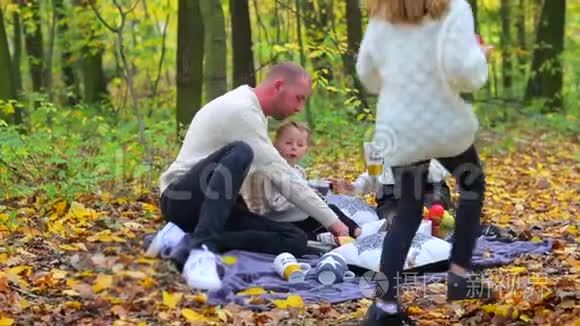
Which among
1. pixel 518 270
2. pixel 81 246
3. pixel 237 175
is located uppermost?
pixel 237 175

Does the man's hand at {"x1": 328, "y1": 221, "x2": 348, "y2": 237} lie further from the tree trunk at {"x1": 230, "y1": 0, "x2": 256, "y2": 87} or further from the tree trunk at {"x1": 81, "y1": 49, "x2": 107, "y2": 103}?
the tree trunk at {"x1": 81, "y1": 49, "x2": 107, "y2": 103}

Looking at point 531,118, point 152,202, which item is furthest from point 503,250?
point 531,118

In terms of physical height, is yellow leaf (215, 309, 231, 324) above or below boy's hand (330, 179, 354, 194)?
above

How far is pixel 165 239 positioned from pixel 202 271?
419 mm

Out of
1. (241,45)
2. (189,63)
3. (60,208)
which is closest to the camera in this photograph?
(60,208)

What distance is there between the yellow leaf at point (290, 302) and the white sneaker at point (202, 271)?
36cm

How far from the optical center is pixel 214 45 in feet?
26.8

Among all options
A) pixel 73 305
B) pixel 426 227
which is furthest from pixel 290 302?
pixel 426 227

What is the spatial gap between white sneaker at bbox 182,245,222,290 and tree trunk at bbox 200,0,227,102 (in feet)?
12.1

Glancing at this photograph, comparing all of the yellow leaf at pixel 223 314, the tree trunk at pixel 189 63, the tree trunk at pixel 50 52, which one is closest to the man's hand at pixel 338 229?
the yellow leaf at pixel 223 314

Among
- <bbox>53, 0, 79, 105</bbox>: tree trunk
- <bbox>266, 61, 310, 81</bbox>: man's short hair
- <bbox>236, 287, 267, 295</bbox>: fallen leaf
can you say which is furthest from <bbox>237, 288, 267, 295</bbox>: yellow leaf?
<bbox>53, 0, 79, 105</bbox>: tree trunk

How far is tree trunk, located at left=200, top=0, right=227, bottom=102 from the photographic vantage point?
812 cm

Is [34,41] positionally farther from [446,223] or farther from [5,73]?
[446,223]

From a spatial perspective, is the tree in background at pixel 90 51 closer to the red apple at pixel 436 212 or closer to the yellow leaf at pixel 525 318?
the red apple at pixel 436 212
